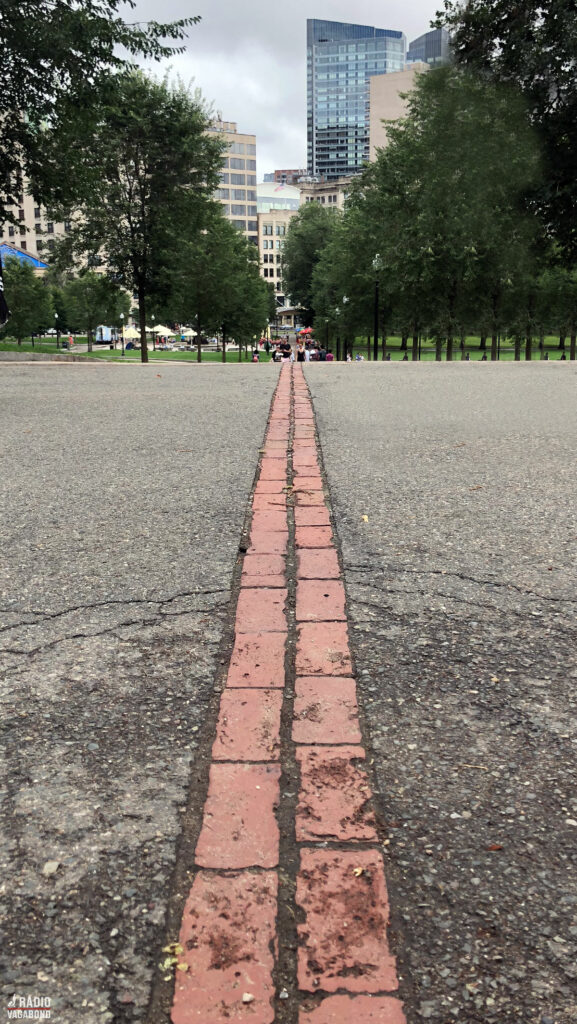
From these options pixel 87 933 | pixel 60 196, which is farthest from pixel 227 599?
pixel 60 196

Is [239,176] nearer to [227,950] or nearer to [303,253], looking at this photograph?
[303,253]

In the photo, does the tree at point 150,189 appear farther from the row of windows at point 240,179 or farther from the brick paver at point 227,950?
the row of windows at point 240,179

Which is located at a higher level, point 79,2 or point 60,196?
point 79,2

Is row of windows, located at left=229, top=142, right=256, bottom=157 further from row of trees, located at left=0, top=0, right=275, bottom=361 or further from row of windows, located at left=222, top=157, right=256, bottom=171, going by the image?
row of trees, located at left=0, top=0, right=275, bottom=361

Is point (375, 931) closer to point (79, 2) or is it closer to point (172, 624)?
point (172, 624)

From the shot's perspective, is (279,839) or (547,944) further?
(279,839)

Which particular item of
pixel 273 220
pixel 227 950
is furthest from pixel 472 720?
pixel 273 220

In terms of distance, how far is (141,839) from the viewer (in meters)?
1.59

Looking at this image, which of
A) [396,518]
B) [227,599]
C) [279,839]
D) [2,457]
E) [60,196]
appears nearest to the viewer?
[279,839]

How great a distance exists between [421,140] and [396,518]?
31.3 m

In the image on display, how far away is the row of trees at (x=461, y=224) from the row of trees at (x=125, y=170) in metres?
6.43

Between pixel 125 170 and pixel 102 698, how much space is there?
28.6m

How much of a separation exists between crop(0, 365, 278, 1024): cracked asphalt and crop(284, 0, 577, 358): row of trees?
575 inches

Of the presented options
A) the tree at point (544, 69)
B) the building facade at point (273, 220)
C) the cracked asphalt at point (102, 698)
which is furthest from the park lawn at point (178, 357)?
the building facade at point (273, 220)
